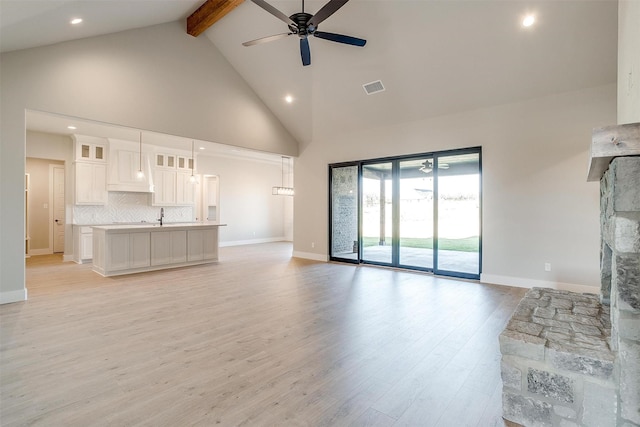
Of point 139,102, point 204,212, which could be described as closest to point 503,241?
point 139,102

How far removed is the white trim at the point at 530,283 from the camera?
461 centimetres

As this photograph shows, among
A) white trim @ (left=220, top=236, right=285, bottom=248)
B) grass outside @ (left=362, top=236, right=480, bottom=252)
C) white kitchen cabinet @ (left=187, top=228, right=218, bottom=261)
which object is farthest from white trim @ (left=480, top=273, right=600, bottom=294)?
white trim @ (left=220, top=236, right=285, bottom=248)

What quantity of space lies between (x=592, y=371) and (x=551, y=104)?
4583mm

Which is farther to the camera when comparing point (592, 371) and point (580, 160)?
point (580, 160)

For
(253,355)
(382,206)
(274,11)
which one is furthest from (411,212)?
(253,355)

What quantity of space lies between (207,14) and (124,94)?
1975 mm

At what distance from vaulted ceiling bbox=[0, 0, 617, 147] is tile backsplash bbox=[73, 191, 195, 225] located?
4.66 m

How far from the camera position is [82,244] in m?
7.37

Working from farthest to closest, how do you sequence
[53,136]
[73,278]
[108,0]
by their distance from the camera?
[53,136], [73,278], [108,0]

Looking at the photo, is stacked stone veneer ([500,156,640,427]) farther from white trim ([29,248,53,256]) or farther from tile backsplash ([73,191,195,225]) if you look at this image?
white trim ([29,248,53,256])

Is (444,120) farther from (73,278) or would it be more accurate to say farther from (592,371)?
(73,278)

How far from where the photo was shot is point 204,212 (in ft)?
34.5

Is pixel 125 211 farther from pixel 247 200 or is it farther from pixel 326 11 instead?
pixel 326 11

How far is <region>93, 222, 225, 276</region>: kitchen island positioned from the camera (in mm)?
5836
